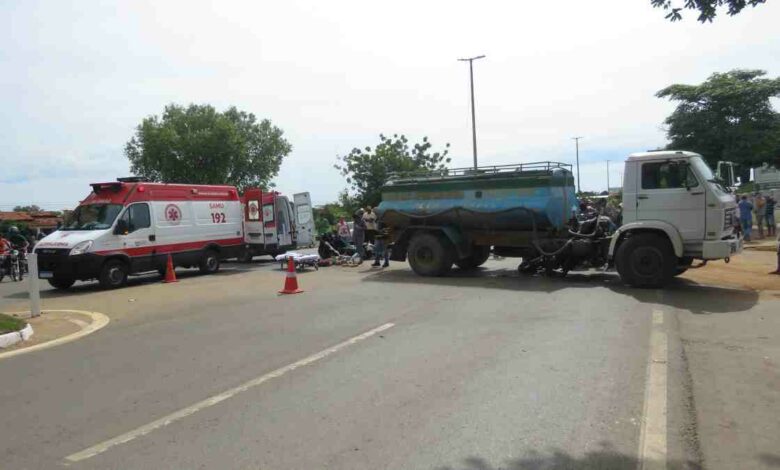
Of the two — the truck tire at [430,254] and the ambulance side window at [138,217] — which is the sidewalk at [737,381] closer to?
the truck tire at [430,254]

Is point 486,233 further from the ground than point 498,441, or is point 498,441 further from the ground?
point 486,233

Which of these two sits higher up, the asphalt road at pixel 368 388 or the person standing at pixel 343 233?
the person standing at pixel 343 233

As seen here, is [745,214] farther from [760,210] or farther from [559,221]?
[559,221]

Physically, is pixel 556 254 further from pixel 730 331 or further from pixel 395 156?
pixel 395 156

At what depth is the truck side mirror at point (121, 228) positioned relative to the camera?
1428cm

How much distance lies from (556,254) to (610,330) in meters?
5.01

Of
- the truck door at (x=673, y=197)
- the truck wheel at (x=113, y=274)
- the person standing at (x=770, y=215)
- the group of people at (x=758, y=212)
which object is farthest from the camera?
the person standing at (x=770, y=215)

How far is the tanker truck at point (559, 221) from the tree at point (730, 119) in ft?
52.4

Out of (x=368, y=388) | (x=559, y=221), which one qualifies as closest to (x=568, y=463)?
(x=368, y=388)

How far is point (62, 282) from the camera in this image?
14375 mm

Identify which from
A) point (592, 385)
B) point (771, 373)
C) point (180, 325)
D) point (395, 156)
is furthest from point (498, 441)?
point (395, 156)

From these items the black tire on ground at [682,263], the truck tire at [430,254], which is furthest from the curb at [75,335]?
the black tire on ground at [682,263]

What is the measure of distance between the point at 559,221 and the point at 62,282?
38.0 ft

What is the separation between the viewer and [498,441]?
163 inches
